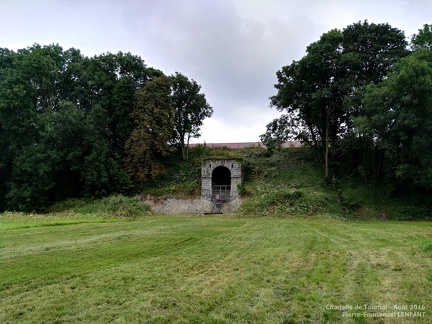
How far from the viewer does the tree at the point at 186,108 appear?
95.3ft

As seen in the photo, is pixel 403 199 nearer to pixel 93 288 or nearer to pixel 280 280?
pixel 280 280

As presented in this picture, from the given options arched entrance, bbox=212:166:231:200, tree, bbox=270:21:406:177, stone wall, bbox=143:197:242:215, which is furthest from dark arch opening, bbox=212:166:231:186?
tree, bbox=270:21:406:177

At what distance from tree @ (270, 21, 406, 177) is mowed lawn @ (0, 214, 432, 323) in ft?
53.9

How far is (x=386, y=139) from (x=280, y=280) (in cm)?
1607

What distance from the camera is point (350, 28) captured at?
23.4 meters

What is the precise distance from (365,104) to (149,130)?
15735 millimetres

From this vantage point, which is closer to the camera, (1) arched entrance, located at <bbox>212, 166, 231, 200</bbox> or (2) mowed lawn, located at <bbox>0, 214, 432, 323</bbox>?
(2) mowed lawn, located at <bbox>0, 214, 432, 323</bbox>

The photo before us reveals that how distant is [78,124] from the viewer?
81.4ft

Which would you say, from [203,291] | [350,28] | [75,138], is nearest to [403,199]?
[350,28]

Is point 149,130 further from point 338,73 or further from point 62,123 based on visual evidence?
point 338,73

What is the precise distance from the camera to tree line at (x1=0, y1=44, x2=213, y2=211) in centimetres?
2450

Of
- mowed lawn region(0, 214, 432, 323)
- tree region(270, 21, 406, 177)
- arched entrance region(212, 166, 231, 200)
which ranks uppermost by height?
tree region(270, 21, 406, 177)

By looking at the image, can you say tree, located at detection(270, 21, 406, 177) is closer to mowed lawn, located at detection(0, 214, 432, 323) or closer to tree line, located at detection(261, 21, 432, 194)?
tree line, located at detection(261, 21, 432, 194)

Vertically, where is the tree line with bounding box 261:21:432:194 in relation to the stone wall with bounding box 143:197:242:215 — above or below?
above
